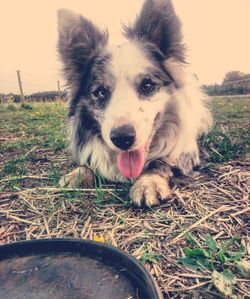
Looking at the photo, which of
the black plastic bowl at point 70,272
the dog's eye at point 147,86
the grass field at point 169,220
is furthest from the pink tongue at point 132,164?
the black plastic bowl at point 70,272

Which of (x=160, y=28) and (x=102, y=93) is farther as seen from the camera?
(x=160, y=28)

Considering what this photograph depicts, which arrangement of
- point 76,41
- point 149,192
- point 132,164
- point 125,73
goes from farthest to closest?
point 76,41 → point 125,73 → point 132,164 → point 149,192

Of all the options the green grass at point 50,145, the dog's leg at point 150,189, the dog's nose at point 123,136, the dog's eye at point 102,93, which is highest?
the dog's eye at point 102,93

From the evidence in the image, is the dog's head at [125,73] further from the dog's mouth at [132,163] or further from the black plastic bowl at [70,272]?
the black plastic bowl at [70,272]

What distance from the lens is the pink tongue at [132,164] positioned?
10.8 feet

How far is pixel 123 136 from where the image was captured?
9.57 ft

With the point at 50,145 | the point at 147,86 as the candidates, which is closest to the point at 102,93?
the point at 147,86

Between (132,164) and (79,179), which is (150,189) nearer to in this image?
(132,164)

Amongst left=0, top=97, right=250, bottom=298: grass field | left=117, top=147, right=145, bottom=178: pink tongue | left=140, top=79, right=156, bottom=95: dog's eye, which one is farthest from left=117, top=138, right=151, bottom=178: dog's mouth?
left=140, top=79, right=156, bottom=95: dog's eye

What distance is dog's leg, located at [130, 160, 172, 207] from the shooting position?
2859mm

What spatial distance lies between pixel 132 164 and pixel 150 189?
446mm

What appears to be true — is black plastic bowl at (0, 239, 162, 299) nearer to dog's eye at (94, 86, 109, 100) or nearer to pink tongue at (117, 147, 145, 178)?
pink tongue at (117, 147, 145, 178)

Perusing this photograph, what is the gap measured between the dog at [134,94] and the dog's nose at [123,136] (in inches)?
8.4

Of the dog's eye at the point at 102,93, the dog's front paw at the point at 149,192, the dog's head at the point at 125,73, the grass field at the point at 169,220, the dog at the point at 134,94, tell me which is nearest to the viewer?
the grass field at the point at 169,220
